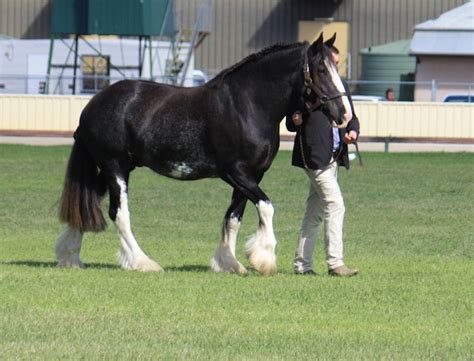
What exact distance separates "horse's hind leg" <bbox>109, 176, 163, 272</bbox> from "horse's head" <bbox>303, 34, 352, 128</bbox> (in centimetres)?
208

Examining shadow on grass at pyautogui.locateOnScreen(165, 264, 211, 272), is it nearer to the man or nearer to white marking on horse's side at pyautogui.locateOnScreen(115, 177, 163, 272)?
white marking on horse's side at pyautogui.locateOnScreen(115, 177, 163, 272)

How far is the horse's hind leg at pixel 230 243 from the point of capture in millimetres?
12273

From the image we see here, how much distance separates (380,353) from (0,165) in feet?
71.3

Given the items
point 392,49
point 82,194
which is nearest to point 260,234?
point 82,194

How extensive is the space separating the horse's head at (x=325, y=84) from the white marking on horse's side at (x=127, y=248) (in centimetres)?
209

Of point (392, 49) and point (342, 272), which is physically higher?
point (392, 49)

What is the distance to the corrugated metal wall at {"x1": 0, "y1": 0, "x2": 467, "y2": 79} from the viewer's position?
59219mm

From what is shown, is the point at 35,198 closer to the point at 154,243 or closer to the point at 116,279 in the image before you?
the point at 154,243

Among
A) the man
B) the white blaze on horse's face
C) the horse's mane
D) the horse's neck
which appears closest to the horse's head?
the white blaze on horse's face

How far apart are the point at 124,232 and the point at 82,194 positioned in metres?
0.57

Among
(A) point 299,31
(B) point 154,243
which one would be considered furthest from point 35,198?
(A) point 299,31

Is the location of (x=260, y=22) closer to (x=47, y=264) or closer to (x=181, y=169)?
(x=47, y=264)

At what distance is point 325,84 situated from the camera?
1148 centimetres

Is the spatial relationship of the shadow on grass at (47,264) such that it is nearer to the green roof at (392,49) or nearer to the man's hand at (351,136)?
the man's hand at (351,136)
